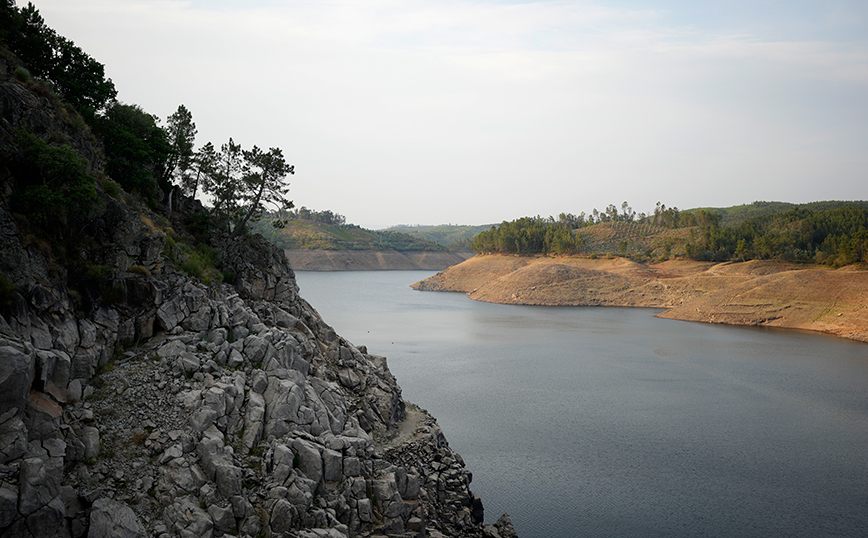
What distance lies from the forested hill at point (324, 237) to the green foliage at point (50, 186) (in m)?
141

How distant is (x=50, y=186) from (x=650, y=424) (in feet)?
101

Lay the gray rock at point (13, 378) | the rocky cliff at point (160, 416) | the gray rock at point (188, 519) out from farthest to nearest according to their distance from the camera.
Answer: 1. the gray rock at point (188, 519)
2. the rocky cliff at point (160, 416)
3. the gray rock at point (13, 378)

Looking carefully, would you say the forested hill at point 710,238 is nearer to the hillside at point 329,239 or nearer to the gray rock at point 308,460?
the hillside at point 329,239

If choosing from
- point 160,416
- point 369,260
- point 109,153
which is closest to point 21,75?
point 109,153

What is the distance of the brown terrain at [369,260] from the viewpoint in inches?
6265

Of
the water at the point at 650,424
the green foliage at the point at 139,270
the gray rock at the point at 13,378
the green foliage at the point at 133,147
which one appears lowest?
the water at the point at 650,424

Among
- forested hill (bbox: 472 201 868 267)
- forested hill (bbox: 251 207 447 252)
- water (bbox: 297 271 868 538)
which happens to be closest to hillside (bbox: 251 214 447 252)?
forested hill (bbox: 251 207 447 252)

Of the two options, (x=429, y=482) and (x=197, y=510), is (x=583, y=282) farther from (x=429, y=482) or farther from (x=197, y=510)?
(x=197, y=510)

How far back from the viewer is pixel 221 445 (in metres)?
14.8

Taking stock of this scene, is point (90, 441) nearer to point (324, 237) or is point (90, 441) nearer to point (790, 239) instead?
point (790, 239)

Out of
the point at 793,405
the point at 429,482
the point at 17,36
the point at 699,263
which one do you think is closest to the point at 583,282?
the point at 699,263

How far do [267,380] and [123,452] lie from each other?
4545 millimetres

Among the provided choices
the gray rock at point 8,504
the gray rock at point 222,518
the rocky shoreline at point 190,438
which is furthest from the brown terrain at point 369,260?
the gray rock at point 8,504

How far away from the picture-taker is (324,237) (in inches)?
6781
